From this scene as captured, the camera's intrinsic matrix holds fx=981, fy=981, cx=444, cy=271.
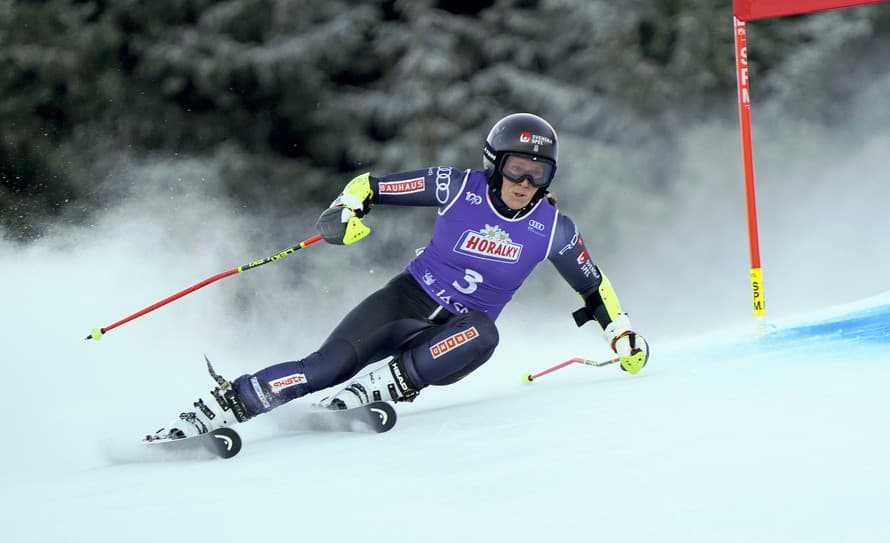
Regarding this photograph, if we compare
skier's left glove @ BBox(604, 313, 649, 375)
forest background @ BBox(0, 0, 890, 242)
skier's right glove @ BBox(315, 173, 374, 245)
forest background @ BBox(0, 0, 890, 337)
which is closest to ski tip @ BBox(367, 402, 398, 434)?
skier's right glove @ BBox(315, 173, 374, 245)

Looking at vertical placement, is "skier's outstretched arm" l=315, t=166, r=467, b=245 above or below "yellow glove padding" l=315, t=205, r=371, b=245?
above

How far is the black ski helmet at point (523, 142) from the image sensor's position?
12.2ft

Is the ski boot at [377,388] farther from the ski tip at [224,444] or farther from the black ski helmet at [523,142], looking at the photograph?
the black ski helmet at [523,142]

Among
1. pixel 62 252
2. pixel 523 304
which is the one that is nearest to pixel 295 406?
pixel 62 252

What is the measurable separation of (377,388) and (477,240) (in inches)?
27.5

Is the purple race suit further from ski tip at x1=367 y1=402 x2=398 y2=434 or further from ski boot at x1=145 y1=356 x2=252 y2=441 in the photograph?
ski boot at x1=145 y1=356 x2=252 y2=441

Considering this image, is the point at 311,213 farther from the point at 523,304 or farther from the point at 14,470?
the point at 14,470

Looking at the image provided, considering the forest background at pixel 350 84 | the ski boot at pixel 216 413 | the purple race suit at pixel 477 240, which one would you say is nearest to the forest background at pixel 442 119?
the forest background at pixel 350 84

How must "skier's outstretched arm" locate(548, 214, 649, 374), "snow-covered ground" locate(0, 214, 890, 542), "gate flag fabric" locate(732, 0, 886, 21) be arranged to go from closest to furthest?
"snow-covered ground" locate(0, 214, 890, 542)
"skier's outstretched arm" locate(548, 214, 649, 374)
"gate flag fabric" locate(732, 0, 886, 21)

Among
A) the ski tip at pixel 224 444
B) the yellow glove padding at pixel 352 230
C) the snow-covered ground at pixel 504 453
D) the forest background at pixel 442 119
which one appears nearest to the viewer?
the snow-covered ground at pixel 504 453

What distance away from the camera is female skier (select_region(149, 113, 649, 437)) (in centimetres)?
357

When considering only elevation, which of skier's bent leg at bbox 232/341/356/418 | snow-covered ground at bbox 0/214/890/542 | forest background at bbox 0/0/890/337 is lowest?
snow-covered ground at bbox 0/214/890/542

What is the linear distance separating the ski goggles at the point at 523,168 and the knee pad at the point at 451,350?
55cm

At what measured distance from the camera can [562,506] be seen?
2250 millimetres
